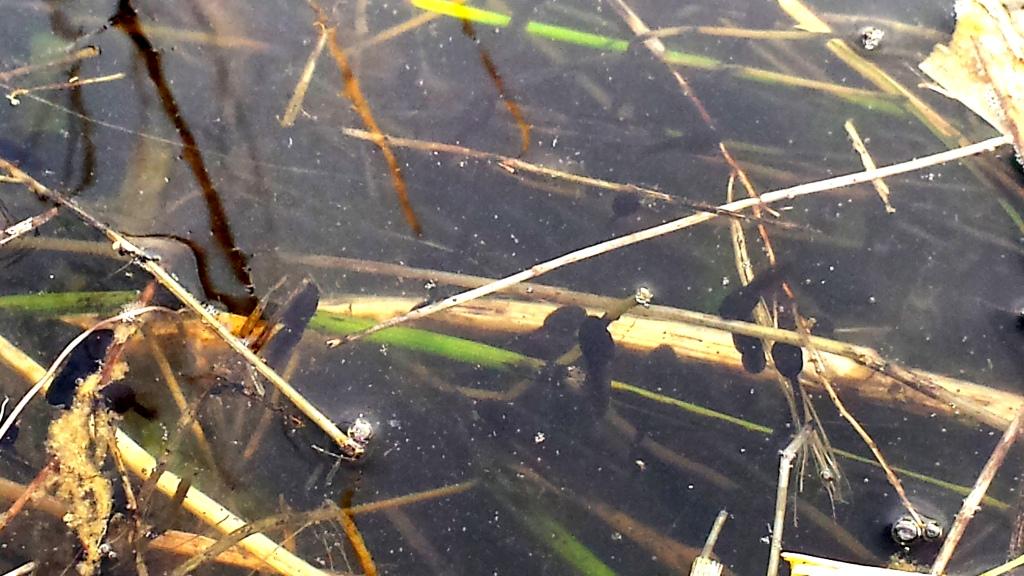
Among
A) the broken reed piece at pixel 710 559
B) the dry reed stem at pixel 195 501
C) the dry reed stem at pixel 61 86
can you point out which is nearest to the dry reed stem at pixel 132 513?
the dry reed stem at pixel 195 501

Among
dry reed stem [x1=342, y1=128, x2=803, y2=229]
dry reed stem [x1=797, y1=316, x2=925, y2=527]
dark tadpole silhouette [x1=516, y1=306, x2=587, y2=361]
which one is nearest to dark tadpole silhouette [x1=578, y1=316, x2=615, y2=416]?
dark tadpole silhouette [x1=516, y1=306, x2=587, y2=361]

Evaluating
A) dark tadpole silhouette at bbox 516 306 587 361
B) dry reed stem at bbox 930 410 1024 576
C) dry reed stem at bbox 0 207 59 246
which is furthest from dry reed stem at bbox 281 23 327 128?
dry reed stem at bbox 930 410 1024 576

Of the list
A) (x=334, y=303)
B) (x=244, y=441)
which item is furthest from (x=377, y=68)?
(x=244, y=441)

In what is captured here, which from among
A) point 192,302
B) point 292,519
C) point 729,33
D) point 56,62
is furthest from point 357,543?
point 729,33

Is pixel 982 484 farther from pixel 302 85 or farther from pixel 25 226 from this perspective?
pixel 25 226

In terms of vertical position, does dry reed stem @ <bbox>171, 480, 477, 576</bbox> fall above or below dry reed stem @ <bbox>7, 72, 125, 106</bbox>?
below

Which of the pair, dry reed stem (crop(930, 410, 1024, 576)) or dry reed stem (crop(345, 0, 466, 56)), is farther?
dry reed stem (crop(345, 0, 466, 56))

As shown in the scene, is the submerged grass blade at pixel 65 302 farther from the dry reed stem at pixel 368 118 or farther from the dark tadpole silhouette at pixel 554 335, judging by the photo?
the dark tadpole silhouette at pixel 554 335

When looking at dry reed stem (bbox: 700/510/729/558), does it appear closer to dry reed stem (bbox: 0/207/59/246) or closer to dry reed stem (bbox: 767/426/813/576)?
dry reed stem (bbox: 767/426/813/576)

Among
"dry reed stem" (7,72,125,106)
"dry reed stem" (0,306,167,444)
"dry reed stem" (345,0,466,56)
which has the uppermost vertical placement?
"dry reed stem" (345,0,466,56)
